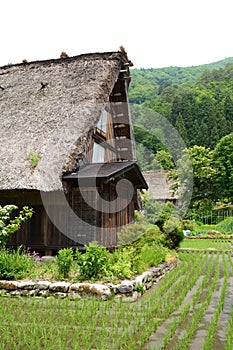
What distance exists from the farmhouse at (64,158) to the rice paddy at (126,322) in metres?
3.79

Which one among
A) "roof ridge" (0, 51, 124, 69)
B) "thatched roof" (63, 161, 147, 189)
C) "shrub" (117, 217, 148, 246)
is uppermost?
"roof ridge" (0, 51, 124, 69)

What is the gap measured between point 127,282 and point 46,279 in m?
1.80

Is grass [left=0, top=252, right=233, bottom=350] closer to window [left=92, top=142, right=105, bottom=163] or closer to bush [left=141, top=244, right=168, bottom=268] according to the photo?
bush [left=141, top=244, right=168, bottom=268]

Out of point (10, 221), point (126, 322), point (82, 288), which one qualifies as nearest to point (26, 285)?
point (82, 288)

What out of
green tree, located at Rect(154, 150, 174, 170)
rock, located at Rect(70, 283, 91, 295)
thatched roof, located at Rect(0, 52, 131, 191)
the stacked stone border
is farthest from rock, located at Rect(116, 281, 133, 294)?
green tree, located at Rect(154, 150, 174, 170)

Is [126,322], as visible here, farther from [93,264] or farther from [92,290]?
[93,264]

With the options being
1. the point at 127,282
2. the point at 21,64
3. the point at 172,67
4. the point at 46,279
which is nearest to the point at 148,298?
the point at 127,282

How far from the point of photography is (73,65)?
14.5 meters

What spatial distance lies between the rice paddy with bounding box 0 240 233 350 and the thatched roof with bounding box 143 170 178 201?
31.0 m

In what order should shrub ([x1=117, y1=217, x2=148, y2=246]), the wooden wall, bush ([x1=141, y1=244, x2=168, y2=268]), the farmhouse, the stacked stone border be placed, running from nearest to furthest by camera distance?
the stacked stone border, bush ([x1=141, y1=244, x2=168, y2=268]), the farmhouse, shrub ([x1=117, y1=217, x2=148, y2=246]), the wooden wall

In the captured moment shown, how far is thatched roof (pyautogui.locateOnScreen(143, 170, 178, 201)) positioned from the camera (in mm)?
38781

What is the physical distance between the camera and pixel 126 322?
537cm

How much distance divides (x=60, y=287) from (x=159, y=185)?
3350 centimetres

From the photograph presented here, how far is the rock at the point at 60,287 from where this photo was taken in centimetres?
707
